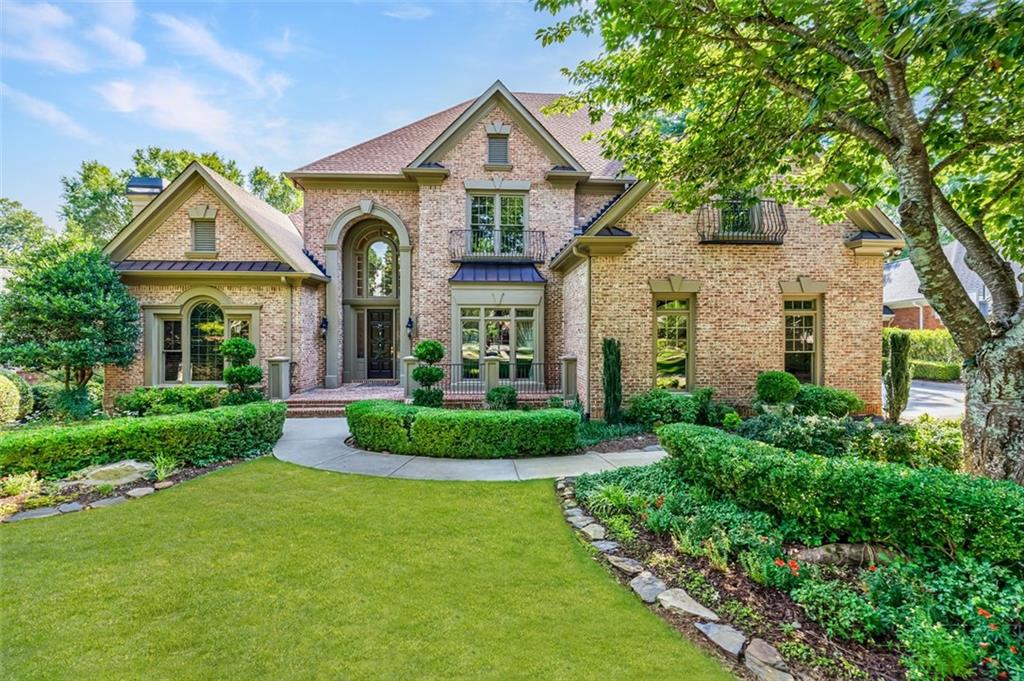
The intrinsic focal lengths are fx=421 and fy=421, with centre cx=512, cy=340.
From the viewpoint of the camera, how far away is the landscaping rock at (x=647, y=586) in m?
3.63

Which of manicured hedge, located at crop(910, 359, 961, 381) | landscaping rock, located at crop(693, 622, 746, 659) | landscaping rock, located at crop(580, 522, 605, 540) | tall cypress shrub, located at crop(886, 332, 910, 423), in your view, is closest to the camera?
landscaping rock, located at crop(693, 622, 746, 659)

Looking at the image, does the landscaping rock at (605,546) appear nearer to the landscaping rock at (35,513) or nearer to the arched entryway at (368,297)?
the landscaping rock at (35,513)

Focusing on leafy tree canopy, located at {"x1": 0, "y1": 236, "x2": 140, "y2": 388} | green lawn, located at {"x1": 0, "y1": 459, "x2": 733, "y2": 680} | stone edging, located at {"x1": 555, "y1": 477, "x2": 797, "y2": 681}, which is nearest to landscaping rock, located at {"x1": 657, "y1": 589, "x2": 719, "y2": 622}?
stone edging, located at {"x1": 555, "y1": 477, "x2": 797, "y2": 681}

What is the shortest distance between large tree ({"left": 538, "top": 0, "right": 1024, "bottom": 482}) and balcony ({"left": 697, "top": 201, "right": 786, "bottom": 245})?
2.94 meters

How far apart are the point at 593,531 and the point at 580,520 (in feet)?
1.05

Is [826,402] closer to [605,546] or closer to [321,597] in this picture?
[605,546]

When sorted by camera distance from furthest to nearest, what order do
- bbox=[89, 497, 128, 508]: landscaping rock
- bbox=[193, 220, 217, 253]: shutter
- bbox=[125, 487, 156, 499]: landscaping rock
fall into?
1. bbox=[193, 220, 217, 253]: shutter
2. bbox=[125, 487, 156, 499]: landscaping rock
3. bbox=[89, 497, 128, 508]: landscaping rock

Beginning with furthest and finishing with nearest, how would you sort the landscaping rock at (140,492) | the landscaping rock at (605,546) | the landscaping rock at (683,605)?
1. the landscaping rock at (140,492)
2. the landscaping rock at (605,546)
3. the landscaping rock at (683,605)

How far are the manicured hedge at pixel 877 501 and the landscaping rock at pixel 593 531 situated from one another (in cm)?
151

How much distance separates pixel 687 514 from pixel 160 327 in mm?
15346

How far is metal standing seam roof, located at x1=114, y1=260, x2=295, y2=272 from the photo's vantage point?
1257 centimetres

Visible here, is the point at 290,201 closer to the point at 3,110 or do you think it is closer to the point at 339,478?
the point at 3,110

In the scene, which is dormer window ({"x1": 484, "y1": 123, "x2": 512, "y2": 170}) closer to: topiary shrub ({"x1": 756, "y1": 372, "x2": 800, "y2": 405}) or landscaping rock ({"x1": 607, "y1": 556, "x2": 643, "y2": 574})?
topiary shrub ({"x1": 756, "y1": 372, "x2": 800, "y2": 405})

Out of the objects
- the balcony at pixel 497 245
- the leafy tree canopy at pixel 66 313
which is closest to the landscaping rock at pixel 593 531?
the balcony at pixel 497 245
